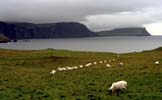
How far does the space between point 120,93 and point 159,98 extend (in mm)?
3843

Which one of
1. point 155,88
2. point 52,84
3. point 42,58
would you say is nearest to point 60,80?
point 52,84

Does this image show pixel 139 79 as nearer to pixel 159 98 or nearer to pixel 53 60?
pixel 159 98

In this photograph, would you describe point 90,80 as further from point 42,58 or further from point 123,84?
point 42,58

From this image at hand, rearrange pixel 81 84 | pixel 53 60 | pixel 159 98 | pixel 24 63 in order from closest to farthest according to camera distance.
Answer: pixel 159 98, pixel 81 84, pixel 24 63, pixel 53 60

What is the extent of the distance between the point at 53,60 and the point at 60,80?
93.7ft

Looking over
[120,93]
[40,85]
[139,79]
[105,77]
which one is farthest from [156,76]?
[40,85]

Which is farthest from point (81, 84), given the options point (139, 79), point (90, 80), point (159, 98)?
point (159, 98)

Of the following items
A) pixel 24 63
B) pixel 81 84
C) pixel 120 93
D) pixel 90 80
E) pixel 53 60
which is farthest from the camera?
pixel 53 60

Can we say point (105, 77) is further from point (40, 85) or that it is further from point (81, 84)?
point (40, 85)

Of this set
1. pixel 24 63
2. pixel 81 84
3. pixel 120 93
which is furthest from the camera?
pixel 24 63

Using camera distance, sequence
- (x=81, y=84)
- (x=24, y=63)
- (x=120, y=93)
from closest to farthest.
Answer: (x=120, y=93), (x=81, y=84), (x=24, y=63)

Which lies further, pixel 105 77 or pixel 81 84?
pixel 105 77

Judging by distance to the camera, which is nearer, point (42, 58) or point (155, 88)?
point (155, 88)

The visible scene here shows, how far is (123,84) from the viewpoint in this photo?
31.3 meters
